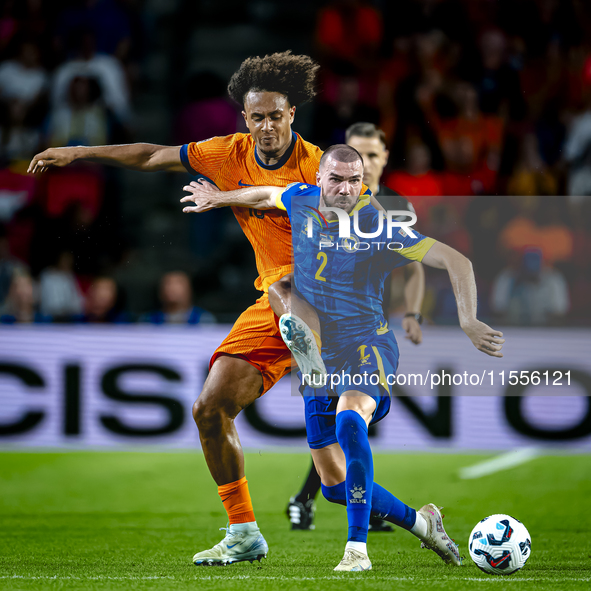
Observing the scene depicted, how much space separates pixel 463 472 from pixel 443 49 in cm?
488

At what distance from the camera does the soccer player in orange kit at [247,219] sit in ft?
14.3

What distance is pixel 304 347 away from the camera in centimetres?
427

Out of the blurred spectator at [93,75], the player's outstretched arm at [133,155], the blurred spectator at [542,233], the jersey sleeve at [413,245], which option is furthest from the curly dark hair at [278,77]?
the blurred spectator at [93,75]

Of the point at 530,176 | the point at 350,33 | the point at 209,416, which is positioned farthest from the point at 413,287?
the point at 350,33

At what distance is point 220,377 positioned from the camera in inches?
173

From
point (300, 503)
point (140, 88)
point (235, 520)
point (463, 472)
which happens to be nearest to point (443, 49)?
point (140, 88)

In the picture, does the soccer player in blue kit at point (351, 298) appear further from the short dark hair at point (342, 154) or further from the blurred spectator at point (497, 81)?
the blurred spectator at point (497, 81)

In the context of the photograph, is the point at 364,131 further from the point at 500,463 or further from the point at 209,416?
the point at 500,463

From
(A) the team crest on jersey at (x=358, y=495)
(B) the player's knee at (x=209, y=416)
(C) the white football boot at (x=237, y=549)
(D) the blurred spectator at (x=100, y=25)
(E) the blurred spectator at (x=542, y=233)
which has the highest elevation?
(D) the blurred spectator at (x=100, y=25)

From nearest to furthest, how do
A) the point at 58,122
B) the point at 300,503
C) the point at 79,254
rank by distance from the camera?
the point at 300,503
the point at 79,254
the point at 58,122

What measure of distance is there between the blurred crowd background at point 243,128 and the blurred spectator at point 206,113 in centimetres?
2

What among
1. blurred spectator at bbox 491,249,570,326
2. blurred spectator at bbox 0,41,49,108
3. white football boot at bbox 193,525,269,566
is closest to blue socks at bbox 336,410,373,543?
white football boot at bbox 193,525,269,566

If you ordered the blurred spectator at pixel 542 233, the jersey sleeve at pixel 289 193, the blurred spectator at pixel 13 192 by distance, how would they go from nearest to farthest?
the jersey sleeve at pixel 289 193, the blurred spectator at pixel 542 233, the blurred spectator at pixel 13 192

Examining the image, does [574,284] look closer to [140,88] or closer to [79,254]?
[79,254]
